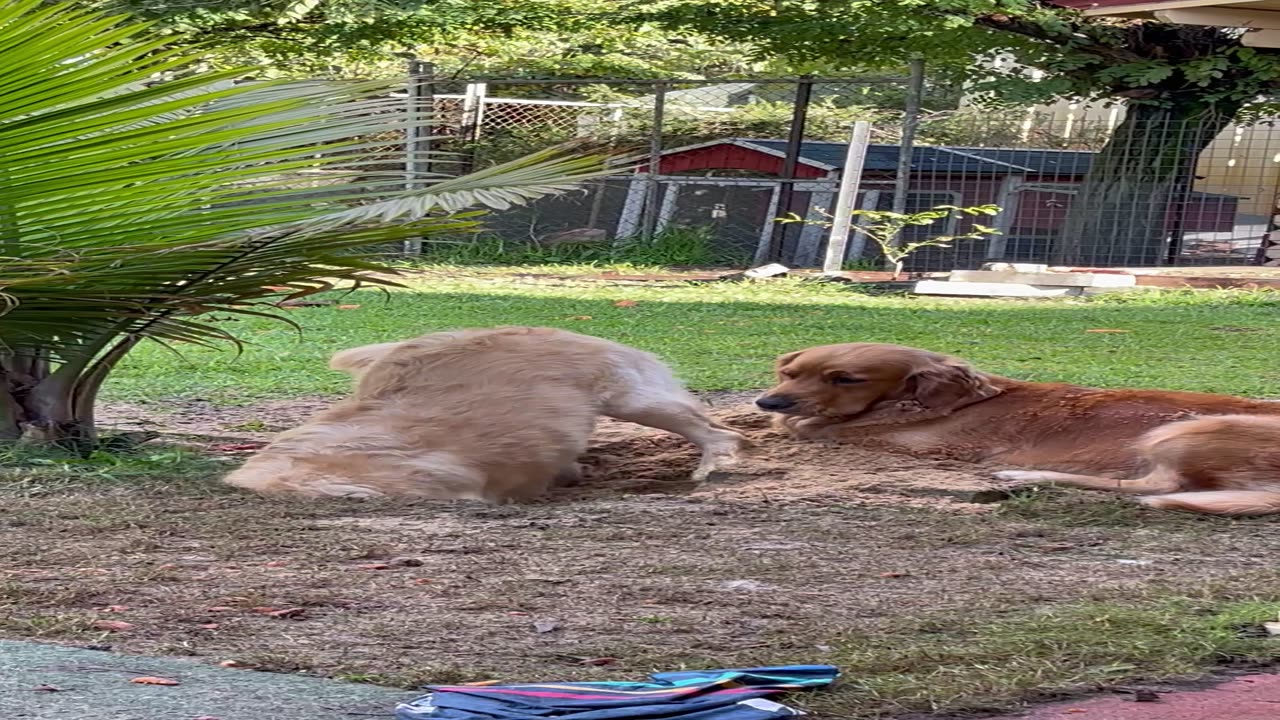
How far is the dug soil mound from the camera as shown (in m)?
4.57

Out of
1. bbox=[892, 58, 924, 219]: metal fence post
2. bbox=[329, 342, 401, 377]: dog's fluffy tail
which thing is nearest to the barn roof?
bbox=[892, 58, 924, 219]: metal fence post

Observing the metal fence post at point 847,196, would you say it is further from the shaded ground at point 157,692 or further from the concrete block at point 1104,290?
the shaded ground at point 157,692

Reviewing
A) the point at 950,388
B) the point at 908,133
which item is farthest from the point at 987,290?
the point at 950,388

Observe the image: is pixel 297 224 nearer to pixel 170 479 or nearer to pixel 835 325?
pixel 170 479

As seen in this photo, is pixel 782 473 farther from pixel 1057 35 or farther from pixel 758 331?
pixel 1057 35

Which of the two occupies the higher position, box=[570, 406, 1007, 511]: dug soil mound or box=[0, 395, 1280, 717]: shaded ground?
box=[0, 395, 1280, 717]: shaded ground

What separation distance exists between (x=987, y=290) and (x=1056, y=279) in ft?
2.55

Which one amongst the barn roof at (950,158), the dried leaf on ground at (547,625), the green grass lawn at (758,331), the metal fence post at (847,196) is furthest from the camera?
the barn roof at (950,158)

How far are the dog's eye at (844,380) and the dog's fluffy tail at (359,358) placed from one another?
1525mm

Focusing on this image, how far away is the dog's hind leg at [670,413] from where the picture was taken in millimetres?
4898

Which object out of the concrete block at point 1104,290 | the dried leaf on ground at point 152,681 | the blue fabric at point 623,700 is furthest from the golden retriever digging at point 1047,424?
the concrete block at point 1104,290

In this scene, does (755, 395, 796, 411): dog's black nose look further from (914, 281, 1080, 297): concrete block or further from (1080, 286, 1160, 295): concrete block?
(1080, 286, 1160, 295): concrete block

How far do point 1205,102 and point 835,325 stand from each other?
23.8ft

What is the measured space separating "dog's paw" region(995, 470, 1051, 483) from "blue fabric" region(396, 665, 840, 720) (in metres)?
2.54
